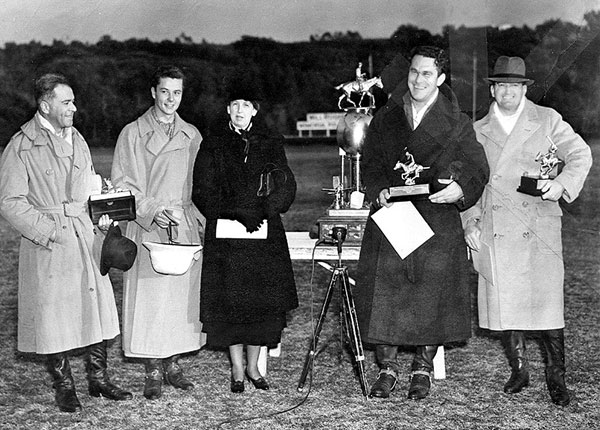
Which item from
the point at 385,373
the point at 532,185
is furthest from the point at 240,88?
the point at 385,373

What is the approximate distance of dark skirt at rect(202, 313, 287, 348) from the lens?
170 inches

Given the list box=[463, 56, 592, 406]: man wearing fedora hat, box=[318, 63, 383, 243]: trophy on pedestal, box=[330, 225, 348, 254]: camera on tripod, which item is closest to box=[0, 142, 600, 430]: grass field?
box=[463, 56, 592, 406]: man wearing fedora hat

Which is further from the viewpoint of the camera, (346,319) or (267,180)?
(346,319)

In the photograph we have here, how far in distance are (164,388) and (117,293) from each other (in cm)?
241

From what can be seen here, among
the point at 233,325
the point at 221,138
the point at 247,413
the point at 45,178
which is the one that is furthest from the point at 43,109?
the point at 247,413

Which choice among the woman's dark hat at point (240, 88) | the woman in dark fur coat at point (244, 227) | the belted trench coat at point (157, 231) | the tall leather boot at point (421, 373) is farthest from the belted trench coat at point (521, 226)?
the belted trench coat at point (157, 231)

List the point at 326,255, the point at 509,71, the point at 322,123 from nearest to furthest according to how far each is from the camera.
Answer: the point at 509,71 < the point at 326,255 < the point at 322,123

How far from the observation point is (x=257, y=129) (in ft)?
13.9

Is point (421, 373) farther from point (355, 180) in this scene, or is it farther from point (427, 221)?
point (355, 180)

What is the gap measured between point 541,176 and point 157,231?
5.85 feet

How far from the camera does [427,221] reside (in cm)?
415

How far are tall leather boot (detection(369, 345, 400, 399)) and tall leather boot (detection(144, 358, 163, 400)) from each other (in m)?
1.00

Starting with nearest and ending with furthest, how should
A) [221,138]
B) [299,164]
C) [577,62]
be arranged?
[577,62], [221,138], [299,164]

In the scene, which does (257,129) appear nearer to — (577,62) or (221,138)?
(221,138)
